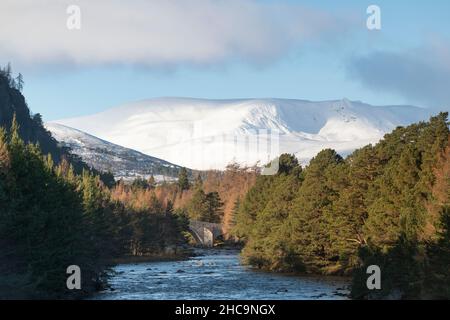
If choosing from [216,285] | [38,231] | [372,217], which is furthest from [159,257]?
[38,231]

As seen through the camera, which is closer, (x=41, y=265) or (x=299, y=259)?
(x=41, y=265)

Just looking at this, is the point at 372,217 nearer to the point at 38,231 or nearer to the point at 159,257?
the point at 38,231

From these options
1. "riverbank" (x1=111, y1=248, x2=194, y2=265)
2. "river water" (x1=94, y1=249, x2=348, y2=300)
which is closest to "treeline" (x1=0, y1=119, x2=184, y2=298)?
"river water" (x1=94, y1=249, x2=348, y2=300)

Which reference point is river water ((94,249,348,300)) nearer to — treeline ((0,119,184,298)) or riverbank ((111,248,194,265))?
treeline ((0,119,184,298))

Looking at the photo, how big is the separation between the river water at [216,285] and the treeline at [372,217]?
5299mm

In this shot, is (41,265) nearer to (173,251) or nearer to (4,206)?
(4,206)

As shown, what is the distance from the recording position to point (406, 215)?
7944cm

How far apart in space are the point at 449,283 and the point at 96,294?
35.4m

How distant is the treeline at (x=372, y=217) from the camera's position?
2795 inches

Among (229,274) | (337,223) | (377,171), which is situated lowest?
(229,274)

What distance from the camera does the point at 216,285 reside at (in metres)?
95.9

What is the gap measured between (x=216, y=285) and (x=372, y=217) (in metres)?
19.5
